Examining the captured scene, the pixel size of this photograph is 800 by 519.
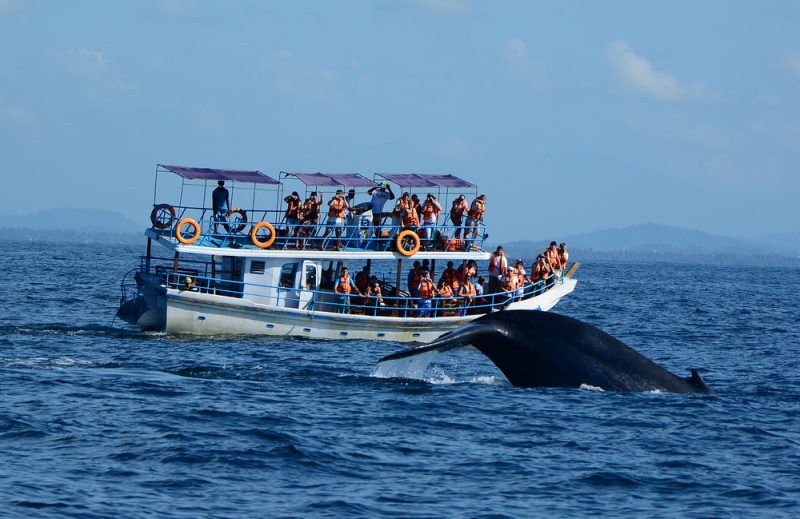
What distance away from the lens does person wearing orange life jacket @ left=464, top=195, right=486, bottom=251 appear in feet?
125

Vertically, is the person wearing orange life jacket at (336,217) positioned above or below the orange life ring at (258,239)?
above

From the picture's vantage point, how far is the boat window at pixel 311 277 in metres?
36.2

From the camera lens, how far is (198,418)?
21438mm

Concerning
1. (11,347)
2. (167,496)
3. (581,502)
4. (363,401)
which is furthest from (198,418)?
(11,347)

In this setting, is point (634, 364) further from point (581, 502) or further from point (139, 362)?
point (139, 362)

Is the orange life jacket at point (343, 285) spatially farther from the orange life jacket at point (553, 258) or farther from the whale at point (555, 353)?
the whale at point (555, 353)

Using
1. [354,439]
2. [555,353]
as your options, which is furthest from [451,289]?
[354,439]

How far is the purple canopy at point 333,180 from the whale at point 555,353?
1637 centimetres

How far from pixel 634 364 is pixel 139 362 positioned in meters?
12.5

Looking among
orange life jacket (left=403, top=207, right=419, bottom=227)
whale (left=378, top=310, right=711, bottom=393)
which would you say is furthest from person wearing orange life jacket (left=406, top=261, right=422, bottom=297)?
whale (left=378, top=310, right=711, bottom=393)

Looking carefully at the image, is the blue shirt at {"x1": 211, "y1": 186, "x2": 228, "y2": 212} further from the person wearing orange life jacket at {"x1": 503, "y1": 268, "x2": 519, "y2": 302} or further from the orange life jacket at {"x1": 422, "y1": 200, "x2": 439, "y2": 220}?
the person wearing orange life jacket at {"x1": 503, "y1": 268, "x2": 519, "y2": 302}

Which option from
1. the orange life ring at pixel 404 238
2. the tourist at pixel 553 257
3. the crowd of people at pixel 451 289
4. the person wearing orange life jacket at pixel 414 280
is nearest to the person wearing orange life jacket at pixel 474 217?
the crowd of people at pixel 451 289

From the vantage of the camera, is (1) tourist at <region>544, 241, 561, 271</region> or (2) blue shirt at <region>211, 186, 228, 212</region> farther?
(1) tourist at <region>544, 241, 561, 271</region>

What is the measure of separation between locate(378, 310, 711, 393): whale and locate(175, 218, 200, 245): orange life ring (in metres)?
14.5
